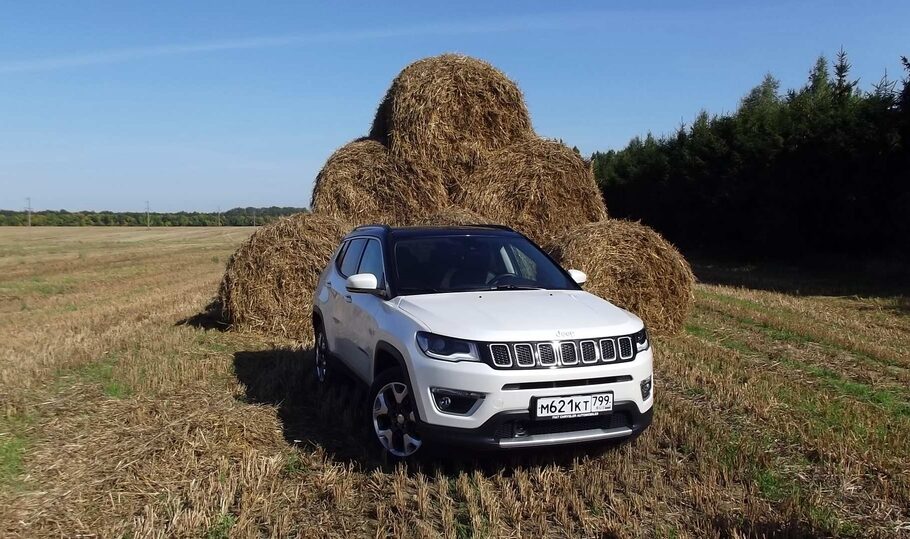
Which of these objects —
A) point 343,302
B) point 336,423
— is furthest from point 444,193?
point 336,423

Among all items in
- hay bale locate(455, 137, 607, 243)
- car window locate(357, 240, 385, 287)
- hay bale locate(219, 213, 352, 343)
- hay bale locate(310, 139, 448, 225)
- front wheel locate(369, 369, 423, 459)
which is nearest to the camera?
front wheel locate(369, 369, 423, 459)

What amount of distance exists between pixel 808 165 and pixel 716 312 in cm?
845

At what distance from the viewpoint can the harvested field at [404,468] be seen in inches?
155

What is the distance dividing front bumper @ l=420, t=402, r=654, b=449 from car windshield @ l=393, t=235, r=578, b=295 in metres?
1.20

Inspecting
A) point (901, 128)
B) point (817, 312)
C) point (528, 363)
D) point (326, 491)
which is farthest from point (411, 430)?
point (901, 128)

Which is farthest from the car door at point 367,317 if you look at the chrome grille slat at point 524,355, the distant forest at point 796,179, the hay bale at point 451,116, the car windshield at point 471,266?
the distant forest at point 796,179

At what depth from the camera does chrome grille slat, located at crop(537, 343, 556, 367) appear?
4262mm

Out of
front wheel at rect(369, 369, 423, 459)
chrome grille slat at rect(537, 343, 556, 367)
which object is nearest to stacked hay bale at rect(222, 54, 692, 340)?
front wheel at rect(369, 369, 423, 459)

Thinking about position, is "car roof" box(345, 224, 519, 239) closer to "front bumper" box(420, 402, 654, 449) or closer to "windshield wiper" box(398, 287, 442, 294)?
"windshield wiper" box(398, 287, 442, 294)

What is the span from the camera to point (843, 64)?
28.3m

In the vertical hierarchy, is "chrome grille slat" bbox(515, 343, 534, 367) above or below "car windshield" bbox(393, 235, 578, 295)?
below

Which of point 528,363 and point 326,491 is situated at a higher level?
point 528,363

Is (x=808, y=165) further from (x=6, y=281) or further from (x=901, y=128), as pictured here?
(x=6, y=281)

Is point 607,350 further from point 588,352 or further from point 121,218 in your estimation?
point 121,218
